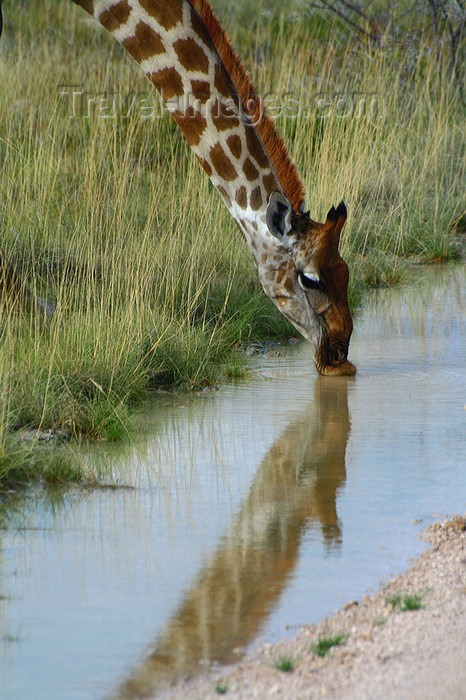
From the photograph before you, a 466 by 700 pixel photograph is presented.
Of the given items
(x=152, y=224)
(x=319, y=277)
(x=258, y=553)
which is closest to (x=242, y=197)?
(x=319, y=277)

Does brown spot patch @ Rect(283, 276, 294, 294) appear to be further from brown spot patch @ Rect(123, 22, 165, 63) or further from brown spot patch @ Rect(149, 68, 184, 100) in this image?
brown spot patch @ Rect(123, 22, 165, 63)

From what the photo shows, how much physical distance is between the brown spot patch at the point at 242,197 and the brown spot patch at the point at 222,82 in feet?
1.74

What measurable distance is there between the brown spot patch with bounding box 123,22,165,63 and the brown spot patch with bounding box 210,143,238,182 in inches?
24.8

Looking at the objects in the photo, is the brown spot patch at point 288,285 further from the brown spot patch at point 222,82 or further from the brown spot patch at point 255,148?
the brown spot patch at point 222,82

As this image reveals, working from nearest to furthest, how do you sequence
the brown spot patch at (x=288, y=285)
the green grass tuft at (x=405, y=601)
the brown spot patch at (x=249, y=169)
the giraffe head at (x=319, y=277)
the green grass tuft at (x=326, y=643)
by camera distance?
the green grass tuft at (x=326, y=643)
the green grass tuft at (x=405, y=601)
the giraffe head at (x=319, y=277)
the brown spot patch at (x=288, y=285)
the brown spot patch at (x=249, y=169)

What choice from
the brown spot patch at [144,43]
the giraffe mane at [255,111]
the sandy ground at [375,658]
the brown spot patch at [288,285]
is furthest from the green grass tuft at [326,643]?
the brown spot patch at [144,43]

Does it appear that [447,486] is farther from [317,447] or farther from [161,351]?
[161,351]

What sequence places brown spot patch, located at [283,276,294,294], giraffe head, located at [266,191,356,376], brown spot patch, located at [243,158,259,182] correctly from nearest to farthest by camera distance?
1. giraffe head, located at [266,191,356,376]
2. brown spot patch, located at [283,276,294,294]
3. brown spot patch, located at [243,158,259,182]

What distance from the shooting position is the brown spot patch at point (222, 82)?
5879 millimetres

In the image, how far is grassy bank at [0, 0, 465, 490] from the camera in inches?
202

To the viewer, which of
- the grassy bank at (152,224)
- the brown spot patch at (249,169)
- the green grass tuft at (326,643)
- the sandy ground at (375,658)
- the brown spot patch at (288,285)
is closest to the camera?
the sandy ground at (375,658)

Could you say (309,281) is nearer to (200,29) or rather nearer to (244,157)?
(244,157)

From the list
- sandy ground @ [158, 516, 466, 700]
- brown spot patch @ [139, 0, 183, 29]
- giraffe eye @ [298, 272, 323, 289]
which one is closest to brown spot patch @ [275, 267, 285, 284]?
giraffe eye @ [298, 272, 323, 289]

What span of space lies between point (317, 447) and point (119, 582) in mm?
1558
